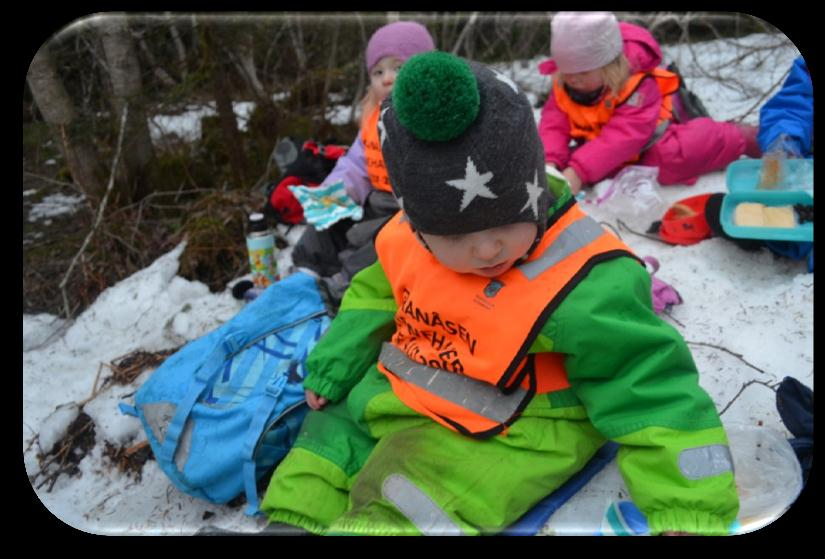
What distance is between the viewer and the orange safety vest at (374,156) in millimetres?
2666

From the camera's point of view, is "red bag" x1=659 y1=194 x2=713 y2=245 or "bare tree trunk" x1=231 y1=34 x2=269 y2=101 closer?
"red bag" x1=659 y1=194 x2=713 y2=245

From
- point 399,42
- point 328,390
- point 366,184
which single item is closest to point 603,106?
point 399,42

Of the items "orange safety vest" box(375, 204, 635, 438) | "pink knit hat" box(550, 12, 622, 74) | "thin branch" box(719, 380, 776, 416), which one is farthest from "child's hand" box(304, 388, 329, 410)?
"pink knit hat" box(550, 12, 622, 74)

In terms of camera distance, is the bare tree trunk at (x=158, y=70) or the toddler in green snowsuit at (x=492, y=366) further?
the bare tree trunk at (x=158, y=70)

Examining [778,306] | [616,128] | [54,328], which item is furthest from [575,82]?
[54,328]

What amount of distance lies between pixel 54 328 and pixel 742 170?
315 centimetres

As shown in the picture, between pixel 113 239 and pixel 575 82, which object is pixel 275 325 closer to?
pixel 113 239

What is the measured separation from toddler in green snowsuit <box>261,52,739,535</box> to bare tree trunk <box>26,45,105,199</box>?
6.38 ft

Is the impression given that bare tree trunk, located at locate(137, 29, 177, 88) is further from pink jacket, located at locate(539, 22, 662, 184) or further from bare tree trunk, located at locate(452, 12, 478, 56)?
pink jacket, located at locate(539, 22, 662, 184)

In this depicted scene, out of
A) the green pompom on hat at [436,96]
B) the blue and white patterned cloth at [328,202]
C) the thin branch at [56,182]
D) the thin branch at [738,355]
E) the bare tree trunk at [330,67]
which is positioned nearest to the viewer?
the green pompom on hat at [436,96]

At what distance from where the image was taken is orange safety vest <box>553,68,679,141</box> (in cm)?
291

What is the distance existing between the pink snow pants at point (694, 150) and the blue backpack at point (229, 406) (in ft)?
6.18

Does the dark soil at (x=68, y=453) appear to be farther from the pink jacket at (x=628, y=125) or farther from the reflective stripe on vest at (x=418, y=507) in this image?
the pink jacket at (x=628, y=125)

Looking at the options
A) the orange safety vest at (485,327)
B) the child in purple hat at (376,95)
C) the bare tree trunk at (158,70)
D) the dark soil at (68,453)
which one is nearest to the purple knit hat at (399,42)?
the child in purple hat at (376,95)
